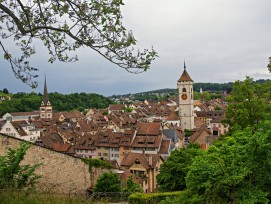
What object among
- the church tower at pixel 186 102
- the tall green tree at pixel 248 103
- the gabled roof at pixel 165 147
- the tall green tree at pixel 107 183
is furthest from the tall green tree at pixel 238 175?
the church tower at pixel 186 102

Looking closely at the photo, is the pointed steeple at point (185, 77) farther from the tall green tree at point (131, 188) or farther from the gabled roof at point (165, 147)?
the tall green tree at point (131, 188)

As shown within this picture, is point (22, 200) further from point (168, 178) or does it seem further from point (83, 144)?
point (83, 144)

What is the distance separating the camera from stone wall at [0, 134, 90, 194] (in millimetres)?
13996

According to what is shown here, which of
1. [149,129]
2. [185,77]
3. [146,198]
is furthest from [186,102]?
[146,198]

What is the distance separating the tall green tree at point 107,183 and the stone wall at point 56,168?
2.14 ft

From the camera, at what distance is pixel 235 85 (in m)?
20.0

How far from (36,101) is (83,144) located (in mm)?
79529

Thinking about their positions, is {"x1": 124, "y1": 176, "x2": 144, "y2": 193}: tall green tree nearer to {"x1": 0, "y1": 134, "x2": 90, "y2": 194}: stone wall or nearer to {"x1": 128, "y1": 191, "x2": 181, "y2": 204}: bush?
{"x1": 0, "y1": 134, "x2": 90, "y2": 194}: stone wall

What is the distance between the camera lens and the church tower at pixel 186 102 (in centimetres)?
6366

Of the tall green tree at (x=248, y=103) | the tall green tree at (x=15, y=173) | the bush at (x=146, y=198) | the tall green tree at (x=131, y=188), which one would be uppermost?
the tall green tree at (x=248, y=103)

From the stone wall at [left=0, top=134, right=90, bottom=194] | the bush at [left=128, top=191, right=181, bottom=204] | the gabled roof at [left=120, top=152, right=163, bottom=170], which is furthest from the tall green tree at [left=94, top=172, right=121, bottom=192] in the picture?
the gabled roof at [left=120, top=152, right=163, bottom=170]

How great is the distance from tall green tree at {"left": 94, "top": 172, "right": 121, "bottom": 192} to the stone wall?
652mm

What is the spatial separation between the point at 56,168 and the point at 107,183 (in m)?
3.00

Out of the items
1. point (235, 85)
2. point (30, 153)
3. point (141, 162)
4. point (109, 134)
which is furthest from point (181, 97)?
point (30, 153)
